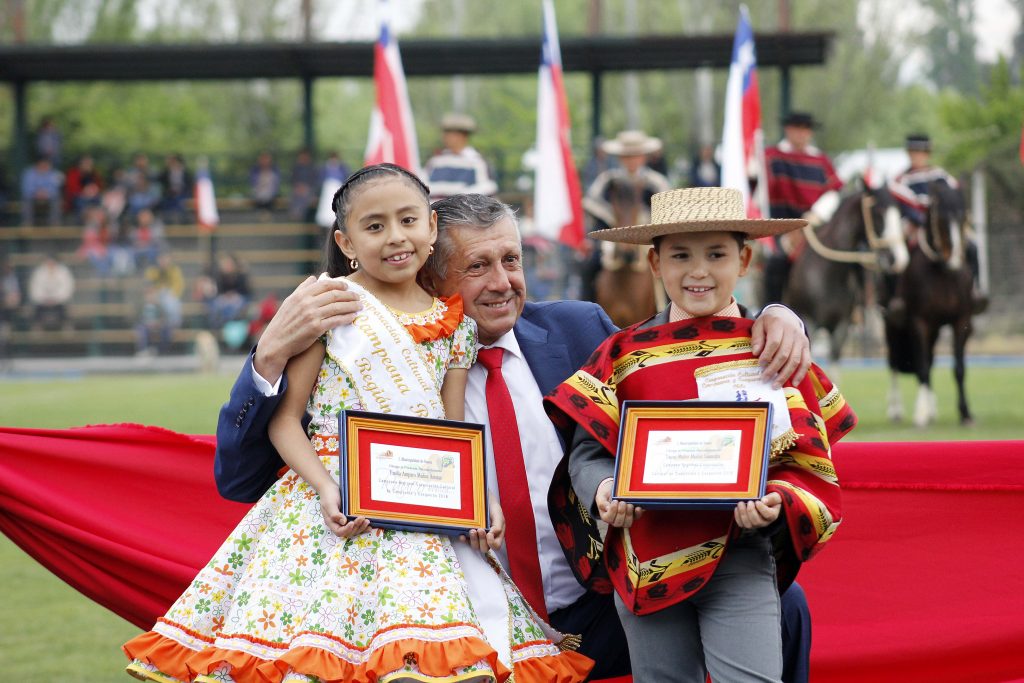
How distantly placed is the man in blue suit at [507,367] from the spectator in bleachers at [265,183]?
24879 mm

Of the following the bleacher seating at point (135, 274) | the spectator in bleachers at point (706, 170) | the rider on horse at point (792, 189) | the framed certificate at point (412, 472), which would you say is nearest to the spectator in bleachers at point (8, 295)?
the bleacher seating at point (135, 274)

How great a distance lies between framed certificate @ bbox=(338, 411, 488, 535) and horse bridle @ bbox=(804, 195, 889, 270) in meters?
10.4

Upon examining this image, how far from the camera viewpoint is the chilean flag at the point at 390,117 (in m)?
12.7

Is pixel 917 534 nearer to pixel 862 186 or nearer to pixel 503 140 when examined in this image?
pixel 862 186

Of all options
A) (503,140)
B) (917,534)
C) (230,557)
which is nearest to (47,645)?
(230,557)

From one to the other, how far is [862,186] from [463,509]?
1113 centimetres

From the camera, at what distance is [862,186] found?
1356cm

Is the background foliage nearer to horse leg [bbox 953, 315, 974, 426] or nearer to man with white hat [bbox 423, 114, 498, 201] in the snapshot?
man with white hat [bbox 423, 114, 498, 201]

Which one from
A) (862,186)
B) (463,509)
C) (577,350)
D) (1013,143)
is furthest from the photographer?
(1013,143)

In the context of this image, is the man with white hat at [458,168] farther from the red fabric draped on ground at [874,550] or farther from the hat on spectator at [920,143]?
the red fabric draped on ground at [874,550]

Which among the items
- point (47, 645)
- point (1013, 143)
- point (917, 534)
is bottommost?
point (47, 645)

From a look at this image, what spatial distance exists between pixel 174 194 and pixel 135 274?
2368 millimetres

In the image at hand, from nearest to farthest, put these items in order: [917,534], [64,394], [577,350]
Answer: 1. [577,350]
2. [917,534]
3. [64,394]

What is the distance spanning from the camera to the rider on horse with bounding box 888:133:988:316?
12.7 metres
